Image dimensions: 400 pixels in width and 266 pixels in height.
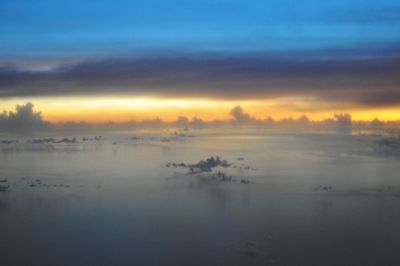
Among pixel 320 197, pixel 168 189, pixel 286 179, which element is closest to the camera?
pixel 320 197

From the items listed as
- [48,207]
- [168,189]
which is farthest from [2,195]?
[168,189]

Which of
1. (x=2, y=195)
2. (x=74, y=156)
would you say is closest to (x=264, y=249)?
(x=2, y=195)

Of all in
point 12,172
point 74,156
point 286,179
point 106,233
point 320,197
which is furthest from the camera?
point 74,156

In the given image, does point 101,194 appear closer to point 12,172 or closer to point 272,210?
point 272,210

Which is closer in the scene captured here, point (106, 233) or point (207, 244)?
point (207, 244)

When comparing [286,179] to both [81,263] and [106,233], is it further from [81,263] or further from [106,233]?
[81,263]

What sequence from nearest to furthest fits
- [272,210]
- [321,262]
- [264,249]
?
[321,262]
[264,249]
[272,210]
